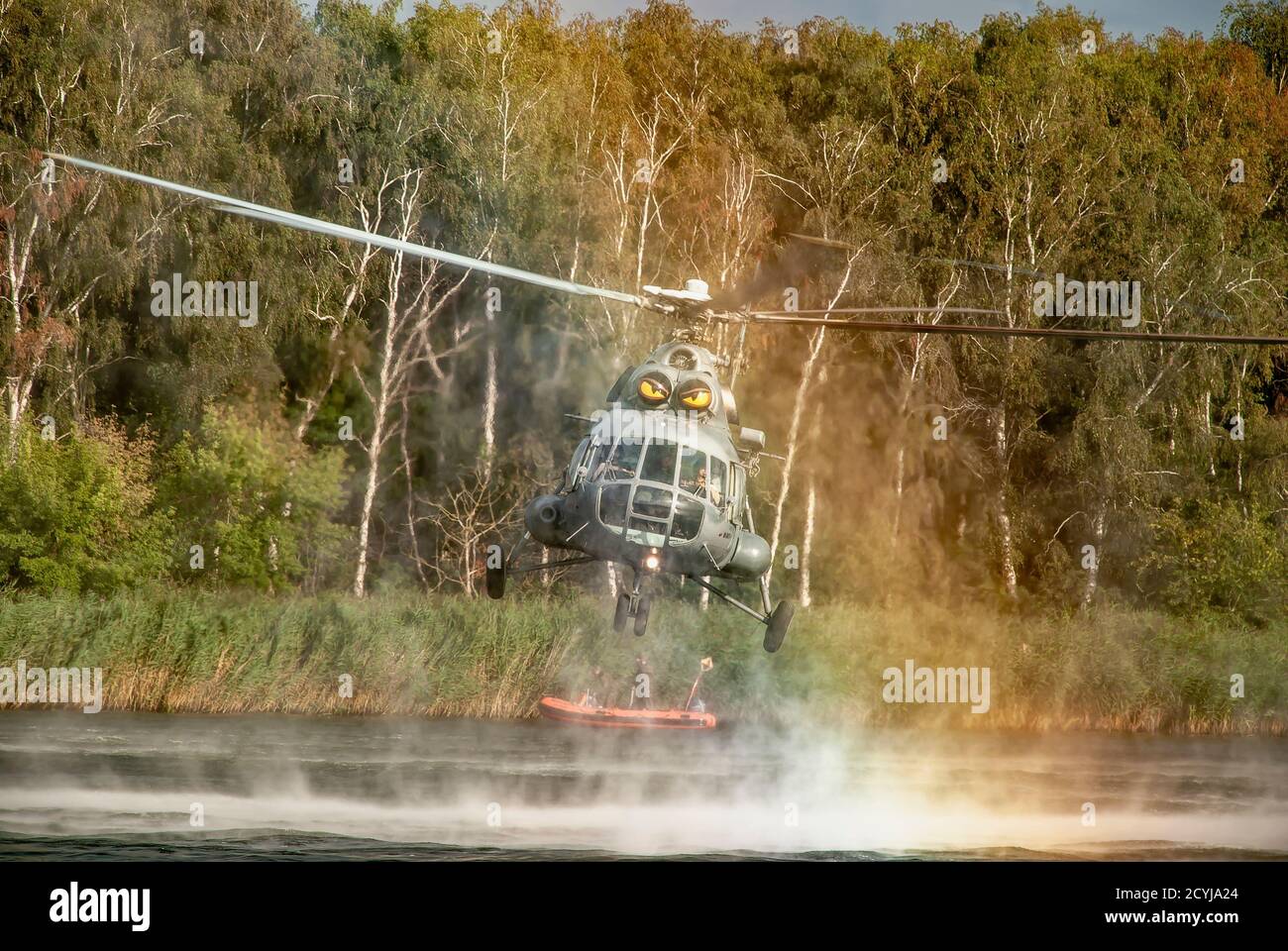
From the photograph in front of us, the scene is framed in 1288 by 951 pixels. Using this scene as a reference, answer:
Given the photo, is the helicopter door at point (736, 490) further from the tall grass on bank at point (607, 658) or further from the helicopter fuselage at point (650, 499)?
the tall grass on bank at point (607, 658)

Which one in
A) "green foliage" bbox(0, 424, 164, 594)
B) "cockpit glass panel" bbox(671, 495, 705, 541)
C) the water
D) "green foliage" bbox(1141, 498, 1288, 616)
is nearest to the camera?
"cockpit glass panel" bbox(671, 495, 705, 541)

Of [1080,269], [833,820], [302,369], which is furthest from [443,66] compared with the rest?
[833,820]

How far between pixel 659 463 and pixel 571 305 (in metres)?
20.4

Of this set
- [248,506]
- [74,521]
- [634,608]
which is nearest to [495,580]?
[634,608]

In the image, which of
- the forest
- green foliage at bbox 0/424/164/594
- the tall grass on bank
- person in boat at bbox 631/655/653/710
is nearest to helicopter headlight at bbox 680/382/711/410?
the tall grass on bank

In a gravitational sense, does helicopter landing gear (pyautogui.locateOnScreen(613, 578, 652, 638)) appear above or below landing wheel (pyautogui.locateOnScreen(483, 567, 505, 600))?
below

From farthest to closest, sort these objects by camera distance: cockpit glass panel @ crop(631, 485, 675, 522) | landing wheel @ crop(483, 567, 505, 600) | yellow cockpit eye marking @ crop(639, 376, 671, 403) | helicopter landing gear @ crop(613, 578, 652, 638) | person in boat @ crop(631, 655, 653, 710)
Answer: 1. person in boat @ crop(631, 655, 653, 710)
2. landing wheel @ crop(483, 567, 505, 600)
3. yellow cockpit eye marking @ crop(639, 376, 671, 403)
4. helicopter landing gear @ crop(613, 578, 652, 638)
5. cockpit glass panel @ crop(631, 485, 675, 522)

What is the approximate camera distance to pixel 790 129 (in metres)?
39.1

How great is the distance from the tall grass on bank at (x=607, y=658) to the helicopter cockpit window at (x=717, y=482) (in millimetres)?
13592

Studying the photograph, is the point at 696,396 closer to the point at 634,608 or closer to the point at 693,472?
the point at 693,472

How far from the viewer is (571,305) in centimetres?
3562

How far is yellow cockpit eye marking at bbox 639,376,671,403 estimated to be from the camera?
15914 millimetres

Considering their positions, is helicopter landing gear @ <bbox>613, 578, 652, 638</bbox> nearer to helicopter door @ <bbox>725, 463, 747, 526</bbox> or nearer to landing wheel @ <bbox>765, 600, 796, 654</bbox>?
helicopter door @ <bbox>725, 463, 747, 526</bbox>

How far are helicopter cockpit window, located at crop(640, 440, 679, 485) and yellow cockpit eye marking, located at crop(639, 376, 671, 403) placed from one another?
0.51 m
